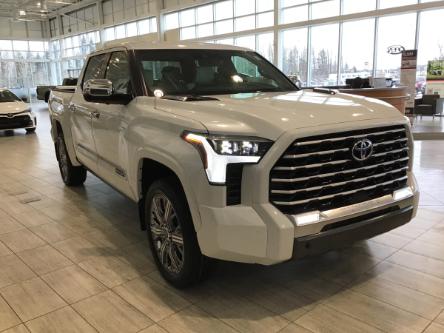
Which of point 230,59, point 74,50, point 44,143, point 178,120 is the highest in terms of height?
point 74,50

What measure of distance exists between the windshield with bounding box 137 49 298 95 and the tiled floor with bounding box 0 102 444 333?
1.38 meters

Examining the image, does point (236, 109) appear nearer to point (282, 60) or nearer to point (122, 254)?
point (122, 254)

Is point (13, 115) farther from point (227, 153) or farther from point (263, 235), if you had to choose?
point (263, 235)

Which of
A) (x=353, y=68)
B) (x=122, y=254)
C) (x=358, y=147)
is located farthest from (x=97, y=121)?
(x=353, y=68)

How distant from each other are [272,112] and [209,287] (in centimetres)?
127

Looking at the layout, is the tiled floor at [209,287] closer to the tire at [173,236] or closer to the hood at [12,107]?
the tire at [173,236]

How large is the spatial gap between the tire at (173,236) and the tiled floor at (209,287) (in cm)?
15

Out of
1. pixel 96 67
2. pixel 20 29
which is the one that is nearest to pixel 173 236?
pixel 96 67

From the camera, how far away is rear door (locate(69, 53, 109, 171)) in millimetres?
4031

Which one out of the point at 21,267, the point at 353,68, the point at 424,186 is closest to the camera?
the point at 21,267

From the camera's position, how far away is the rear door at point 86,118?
13.2 ft

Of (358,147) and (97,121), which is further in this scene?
(97,121)

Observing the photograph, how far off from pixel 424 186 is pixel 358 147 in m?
3.37

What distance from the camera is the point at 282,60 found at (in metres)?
17.7
